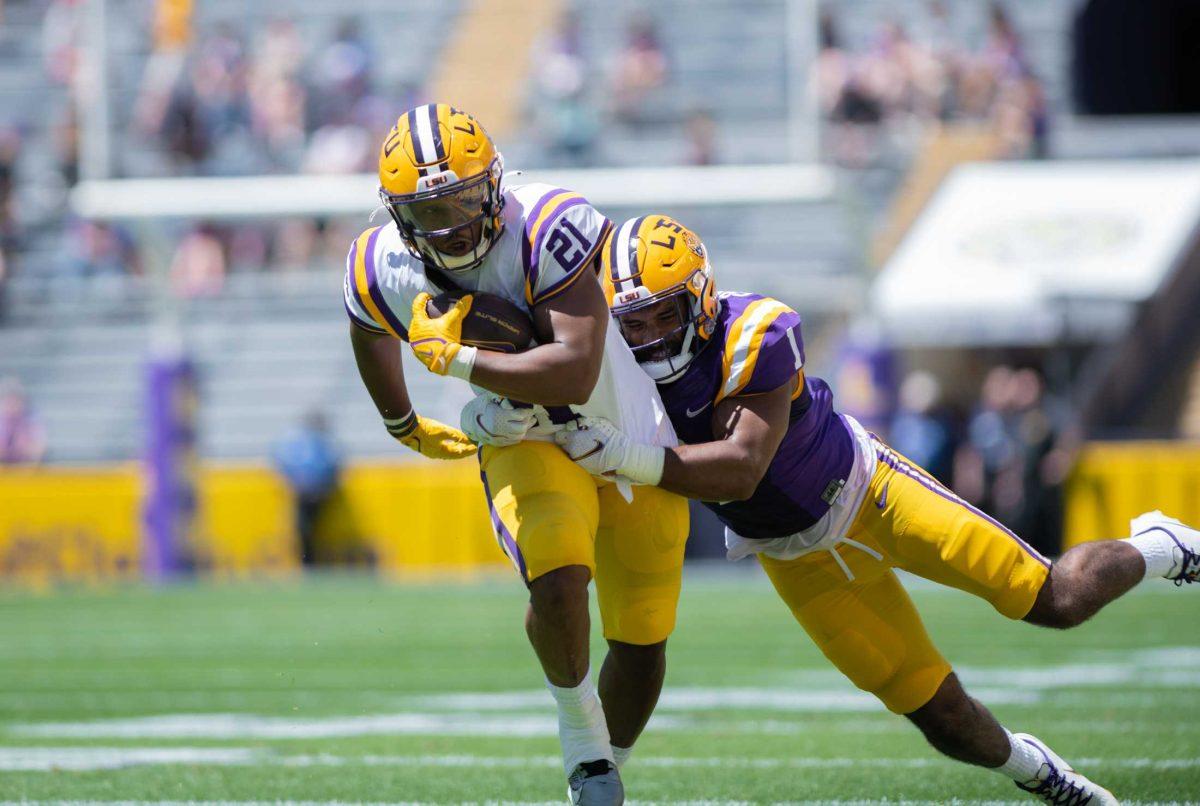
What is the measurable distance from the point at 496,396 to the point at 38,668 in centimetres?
477

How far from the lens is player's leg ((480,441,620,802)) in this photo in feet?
13.1

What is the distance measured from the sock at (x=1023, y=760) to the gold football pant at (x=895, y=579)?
0.77 ft

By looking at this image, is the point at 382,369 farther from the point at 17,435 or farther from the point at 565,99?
the point at 17,435

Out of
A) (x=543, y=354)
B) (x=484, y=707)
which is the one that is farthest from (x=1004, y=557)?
(x=484, y=707)

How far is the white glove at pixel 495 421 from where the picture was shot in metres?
4.15

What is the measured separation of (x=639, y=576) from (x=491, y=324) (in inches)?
28.4

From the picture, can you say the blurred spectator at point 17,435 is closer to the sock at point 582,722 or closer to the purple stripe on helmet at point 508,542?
the purple stripe on helmet at point 508,542

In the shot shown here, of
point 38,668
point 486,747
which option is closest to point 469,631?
point 38,668

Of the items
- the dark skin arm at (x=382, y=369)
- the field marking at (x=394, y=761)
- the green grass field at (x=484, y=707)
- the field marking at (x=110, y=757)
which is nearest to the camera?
the dark skin arm at (x=382, y=369)

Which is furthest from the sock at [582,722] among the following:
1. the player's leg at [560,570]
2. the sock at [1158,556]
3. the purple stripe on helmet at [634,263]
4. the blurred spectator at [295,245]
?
the blurred spectator at [295,245]

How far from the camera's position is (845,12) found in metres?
14.2

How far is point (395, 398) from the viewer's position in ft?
15.1

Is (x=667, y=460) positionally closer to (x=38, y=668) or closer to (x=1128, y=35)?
(x=38, y=668)

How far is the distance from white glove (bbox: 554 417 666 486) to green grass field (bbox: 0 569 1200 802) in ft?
3.16
